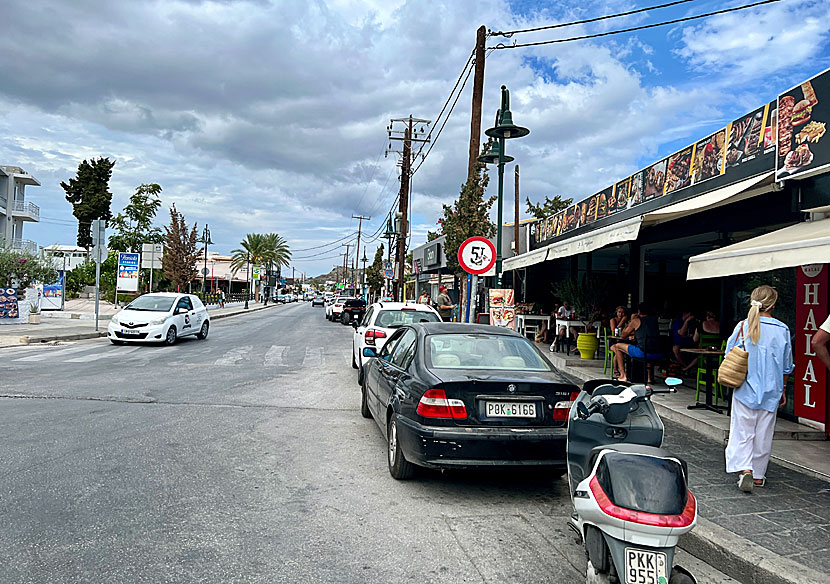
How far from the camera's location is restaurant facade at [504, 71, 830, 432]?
6.70m

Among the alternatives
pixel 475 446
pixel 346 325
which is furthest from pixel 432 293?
pixel 475 446

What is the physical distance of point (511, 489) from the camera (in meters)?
5.63

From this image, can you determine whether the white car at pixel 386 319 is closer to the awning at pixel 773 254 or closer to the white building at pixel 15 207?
the awning at pixel 773 254

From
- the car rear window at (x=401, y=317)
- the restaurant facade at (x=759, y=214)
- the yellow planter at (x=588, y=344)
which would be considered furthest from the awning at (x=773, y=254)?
the yellow planter at (x=588, y=344)

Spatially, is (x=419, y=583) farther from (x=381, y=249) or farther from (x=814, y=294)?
(x=381, y=249)

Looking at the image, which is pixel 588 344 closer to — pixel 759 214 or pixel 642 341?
pixel 642 341

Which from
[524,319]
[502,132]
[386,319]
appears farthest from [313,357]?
[502,132]

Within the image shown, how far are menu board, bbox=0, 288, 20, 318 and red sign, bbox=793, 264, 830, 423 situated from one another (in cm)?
2706

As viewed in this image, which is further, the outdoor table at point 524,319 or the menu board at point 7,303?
the menu board at point 7,303

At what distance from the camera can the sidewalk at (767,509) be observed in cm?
391

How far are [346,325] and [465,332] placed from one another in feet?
93.3

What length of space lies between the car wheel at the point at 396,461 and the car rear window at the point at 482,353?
27.9 inches

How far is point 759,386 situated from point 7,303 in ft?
90.7

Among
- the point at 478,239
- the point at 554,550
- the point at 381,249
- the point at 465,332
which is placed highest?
the point at 381,249
